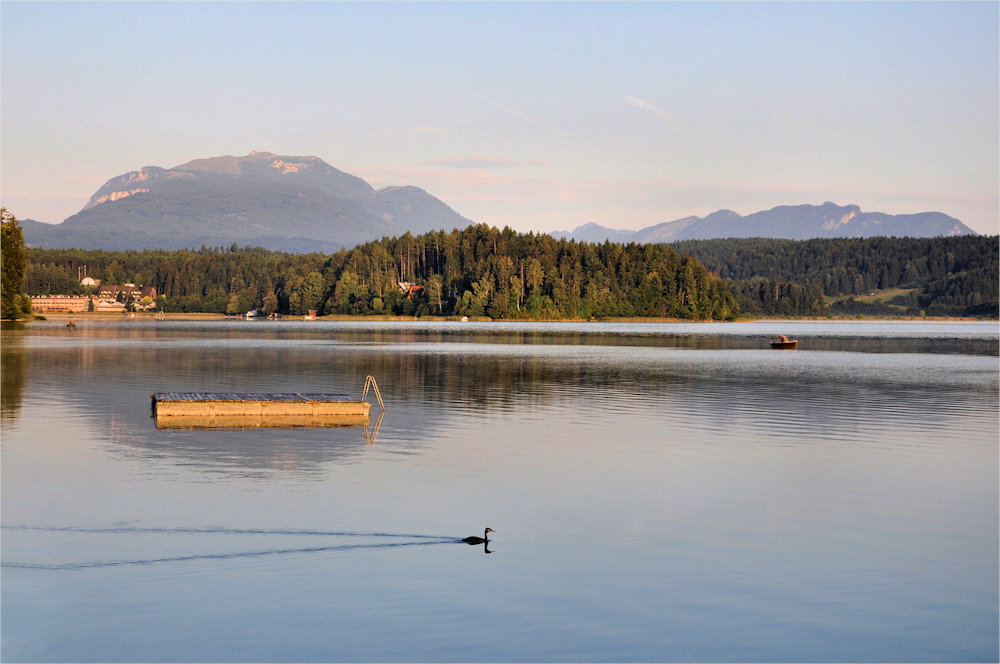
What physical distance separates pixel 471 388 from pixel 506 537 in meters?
31.8

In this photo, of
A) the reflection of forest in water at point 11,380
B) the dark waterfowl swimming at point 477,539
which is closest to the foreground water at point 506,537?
the dark waterfowl swimming at point 477,539

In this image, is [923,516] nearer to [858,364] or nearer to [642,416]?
[642,416]

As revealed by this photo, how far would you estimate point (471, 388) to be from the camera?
4956 centimetres

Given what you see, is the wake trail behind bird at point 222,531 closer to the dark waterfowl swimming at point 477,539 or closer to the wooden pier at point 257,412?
the dark waterfowl swimming at point 477,539

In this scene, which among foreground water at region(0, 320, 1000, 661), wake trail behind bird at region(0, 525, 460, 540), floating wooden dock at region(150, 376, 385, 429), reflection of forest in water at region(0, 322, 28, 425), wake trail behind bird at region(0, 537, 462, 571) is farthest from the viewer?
reflection of forest in water at region(0, 322, 28, 425)

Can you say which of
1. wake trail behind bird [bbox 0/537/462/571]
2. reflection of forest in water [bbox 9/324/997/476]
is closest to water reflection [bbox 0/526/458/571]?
wake trail behind bird [bbox 0/537/462/571]

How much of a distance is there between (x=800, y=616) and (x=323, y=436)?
68.2 feet

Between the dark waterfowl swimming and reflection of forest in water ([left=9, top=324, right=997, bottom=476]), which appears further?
reflection of forest in water ([left=9, top=324, right=997, bottom=476])

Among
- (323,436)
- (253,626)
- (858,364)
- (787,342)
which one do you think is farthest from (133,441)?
(787,342)

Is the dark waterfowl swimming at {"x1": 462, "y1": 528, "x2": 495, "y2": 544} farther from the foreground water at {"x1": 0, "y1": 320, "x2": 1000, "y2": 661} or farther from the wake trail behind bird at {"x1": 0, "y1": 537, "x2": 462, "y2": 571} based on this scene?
the foreground water at {"x1": 0, "y1": 320, "x2": 1000, "y2": 661}

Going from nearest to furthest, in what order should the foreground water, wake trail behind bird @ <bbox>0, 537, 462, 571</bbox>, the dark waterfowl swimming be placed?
the foreground water, wake trail behind bird @ <bbox>0, 537, 462, 571</bbox>, the dark waterfowl swimming

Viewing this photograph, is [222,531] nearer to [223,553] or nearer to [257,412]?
[223,553]

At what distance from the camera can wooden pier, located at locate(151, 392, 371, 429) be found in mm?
33938

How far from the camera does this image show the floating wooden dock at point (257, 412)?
33938 mm
